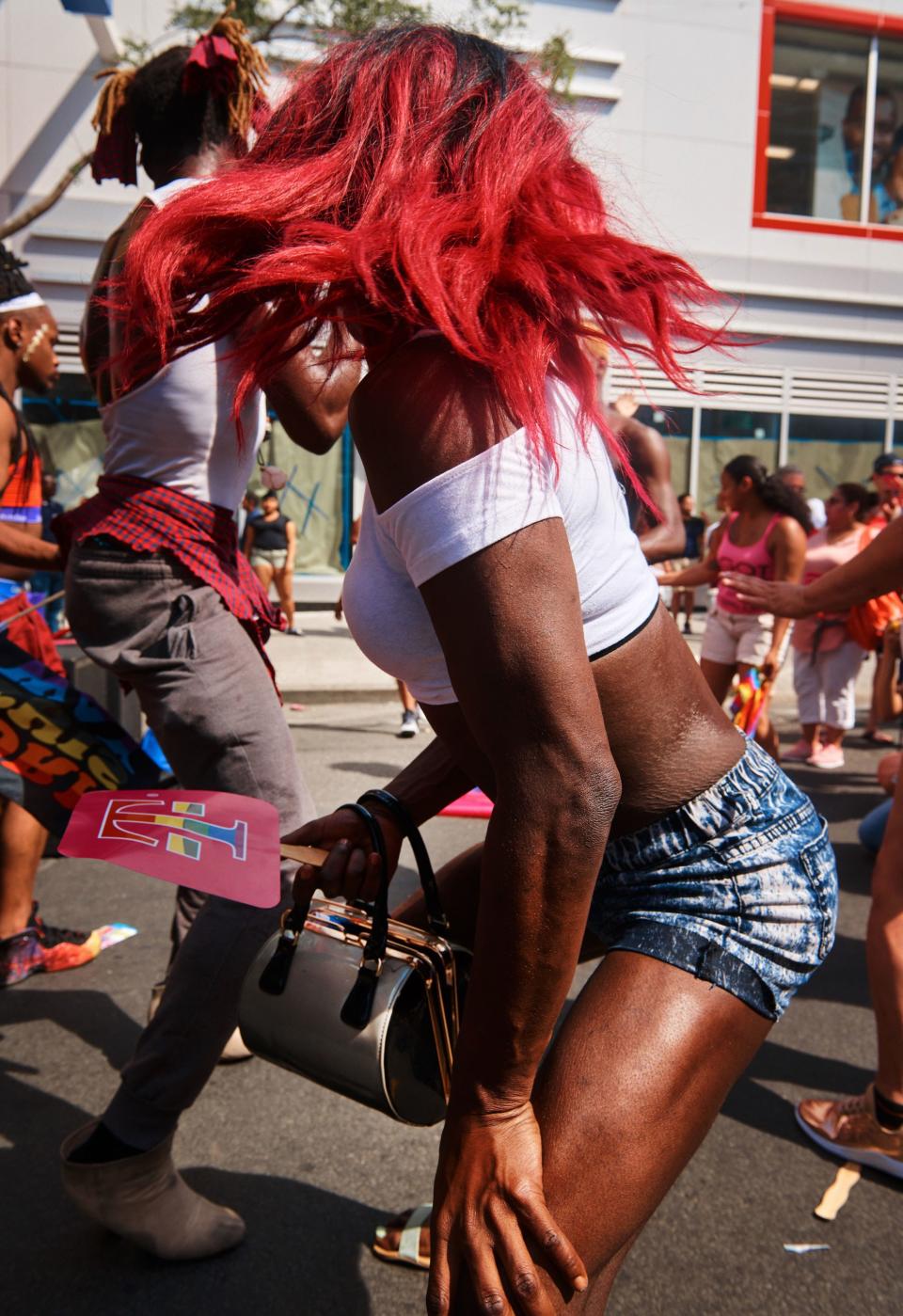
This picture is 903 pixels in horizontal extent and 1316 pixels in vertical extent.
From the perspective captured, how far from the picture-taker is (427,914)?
1.76 metres

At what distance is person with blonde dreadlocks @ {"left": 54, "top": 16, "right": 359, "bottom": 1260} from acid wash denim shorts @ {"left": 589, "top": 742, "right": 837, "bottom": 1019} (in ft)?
3.37

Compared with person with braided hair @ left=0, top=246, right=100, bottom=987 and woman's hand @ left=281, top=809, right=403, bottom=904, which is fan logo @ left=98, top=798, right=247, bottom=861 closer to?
woman's hand @ left=281, top=809, right=403, bottom=904

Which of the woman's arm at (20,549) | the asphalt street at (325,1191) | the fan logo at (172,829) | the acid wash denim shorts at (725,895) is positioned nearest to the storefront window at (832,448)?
the asphalt street at (325,1191)

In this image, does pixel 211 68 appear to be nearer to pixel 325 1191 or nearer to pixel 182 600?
pixel 182 600

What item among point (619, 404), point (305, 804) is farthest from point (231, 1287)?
point (619, 404)

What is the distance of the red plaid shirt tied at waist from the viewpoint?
2.47 metres

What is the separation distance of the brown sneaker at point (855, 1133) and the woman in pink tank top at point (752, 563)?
3680 millimetres

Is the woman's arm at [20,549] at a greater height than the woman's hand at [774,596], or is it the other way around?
the woman's arm at [20,549]

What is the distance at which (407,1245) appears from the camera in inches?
91.9

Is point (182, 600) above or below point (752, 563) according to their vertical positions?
above

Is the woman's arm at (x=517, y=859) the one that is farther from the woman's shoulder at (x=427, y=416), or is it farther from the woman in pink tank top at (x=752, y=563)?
the woman in pink tank top at (x=752, y=563)

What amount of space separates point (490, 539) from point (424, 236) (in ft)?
1.14

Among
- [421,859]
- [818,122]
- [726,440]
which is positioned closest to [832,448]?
[726,440]

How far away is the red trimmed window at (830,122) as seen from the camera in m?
16.0
